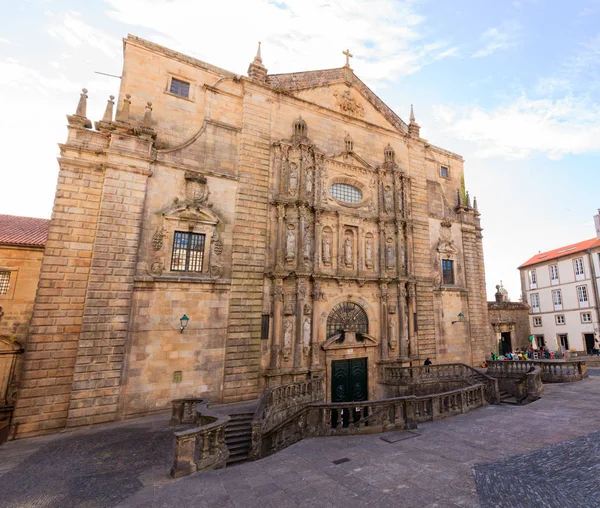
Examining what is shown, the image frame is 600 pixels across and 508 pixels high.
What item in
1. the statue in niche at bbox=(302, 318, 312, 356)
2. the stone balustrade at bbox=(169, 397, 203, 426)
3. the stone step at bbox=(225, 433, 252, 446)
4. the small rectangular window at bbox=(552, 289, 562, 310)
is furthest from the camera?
the small rectangular window at bbox=(552, 289, 562, 310)

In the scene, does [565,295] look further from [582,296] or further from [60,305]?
[60,305]

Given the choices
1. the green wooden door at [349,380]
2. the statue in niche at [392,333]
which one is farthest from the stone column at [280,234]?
the statue in niche at [392,333]

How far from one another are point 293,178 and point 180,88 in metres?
7.82

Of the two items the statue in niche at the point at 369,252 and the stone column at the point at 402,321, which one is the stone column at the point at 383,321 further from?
the statue in niche at the point at 369,252

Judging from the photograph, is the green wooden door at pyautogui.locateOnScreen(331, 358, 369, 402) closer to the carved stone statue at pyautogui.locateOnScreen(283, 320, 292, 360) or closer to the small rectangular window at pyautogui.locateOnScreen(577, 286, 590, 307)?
the carved stone statue at pyautogui.locateOnScreen(283, 320, 292, 360)

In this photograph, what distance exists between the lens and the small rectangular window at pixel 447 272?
23138 millimetres

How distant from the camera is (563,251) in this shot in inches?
1612

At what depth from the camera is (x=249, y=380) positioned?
15195mm

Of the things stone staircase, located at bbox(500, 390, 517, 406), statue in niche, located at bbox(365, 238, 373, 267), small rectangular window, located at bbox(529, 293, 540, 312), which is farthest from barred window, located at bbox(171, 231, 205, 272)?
small rectangular window, located at bbox(529, 293, 540, 312)

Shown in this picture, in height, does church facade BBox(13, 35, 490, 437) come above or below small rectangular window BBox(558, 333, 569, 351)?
above

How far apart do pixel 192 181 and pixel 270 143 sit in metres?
5.35

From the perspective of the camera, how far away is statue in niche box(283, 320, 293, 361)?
16.2 meters

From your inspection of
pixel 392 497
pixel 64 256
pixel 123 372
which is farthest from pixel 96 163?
pixel 392 497

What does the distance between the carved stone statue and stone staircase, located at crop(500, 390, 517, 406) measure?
10.7 metres
